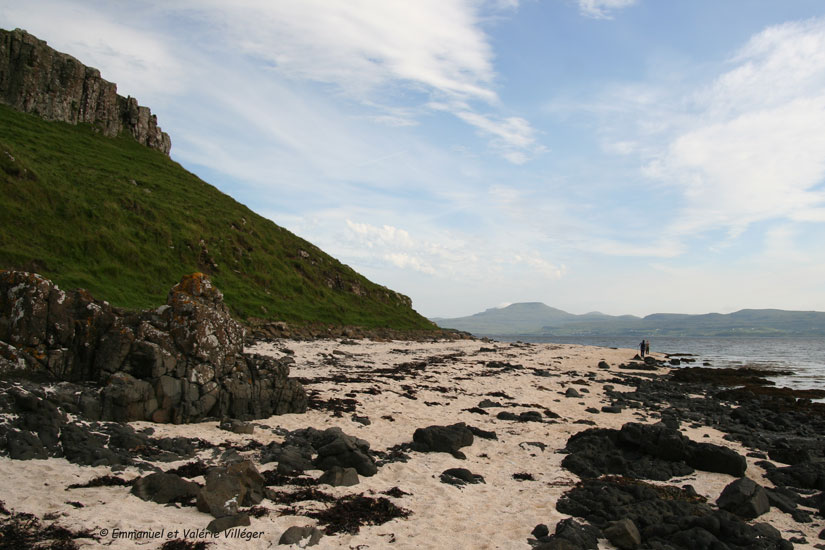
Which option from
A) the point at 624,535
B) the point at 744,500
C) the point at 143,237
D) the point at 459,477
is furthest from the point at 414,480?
the point at 143,237

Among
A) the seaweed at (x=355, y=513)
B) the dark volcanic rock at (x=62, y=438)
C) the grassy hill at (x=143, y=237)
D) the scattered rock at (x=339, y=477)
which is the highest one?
the grassy hill at (x=143, y=237)

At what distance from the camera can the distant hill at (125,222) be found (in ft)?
131

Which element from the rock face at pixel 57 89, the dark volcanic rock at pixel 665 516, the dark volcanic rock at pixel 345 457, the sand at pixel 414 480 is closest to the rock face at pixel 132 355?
the sand at pixel 414 480

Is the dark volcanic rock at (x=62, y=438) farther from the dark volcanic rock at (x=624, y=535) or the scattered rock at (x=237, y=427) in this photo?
the dark volcanic rock at (x=624, y=535)

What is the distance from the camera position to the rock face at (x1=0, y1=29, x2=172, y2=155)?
66.2 meters

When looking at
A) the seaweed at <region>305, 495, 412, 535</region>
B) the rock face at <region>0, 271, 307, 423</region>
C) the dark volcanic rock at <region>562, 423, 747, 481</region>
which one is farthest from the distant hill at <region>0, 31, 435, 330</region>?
the dark volcanic rock at <region>562, 423, 747, 481</region>

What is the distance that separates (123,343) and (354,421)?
310 inches

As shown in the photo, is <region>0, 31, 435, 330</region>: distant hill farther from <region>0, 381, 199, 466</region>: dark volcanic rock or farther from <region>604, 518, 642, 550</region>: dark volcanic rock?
<region>604, 518, 642, 550</region>: dark volcanic rock

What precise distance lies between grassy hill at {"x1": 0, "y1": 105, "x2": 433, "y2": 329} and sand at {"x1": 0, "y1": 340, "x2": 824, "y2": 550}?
24.8m

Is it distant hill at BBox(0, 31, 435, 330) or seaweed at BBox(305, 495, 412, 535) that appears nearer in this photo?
seaweed at BBox(305, 495, 412, 535)

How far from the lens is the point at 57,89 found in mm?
71500

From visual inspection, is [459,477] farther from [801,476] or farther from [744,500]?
[801,476]

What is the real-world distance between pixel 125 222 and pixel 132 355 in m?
41.2

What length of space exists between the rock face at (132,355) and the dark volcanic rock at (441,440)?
5.42m
